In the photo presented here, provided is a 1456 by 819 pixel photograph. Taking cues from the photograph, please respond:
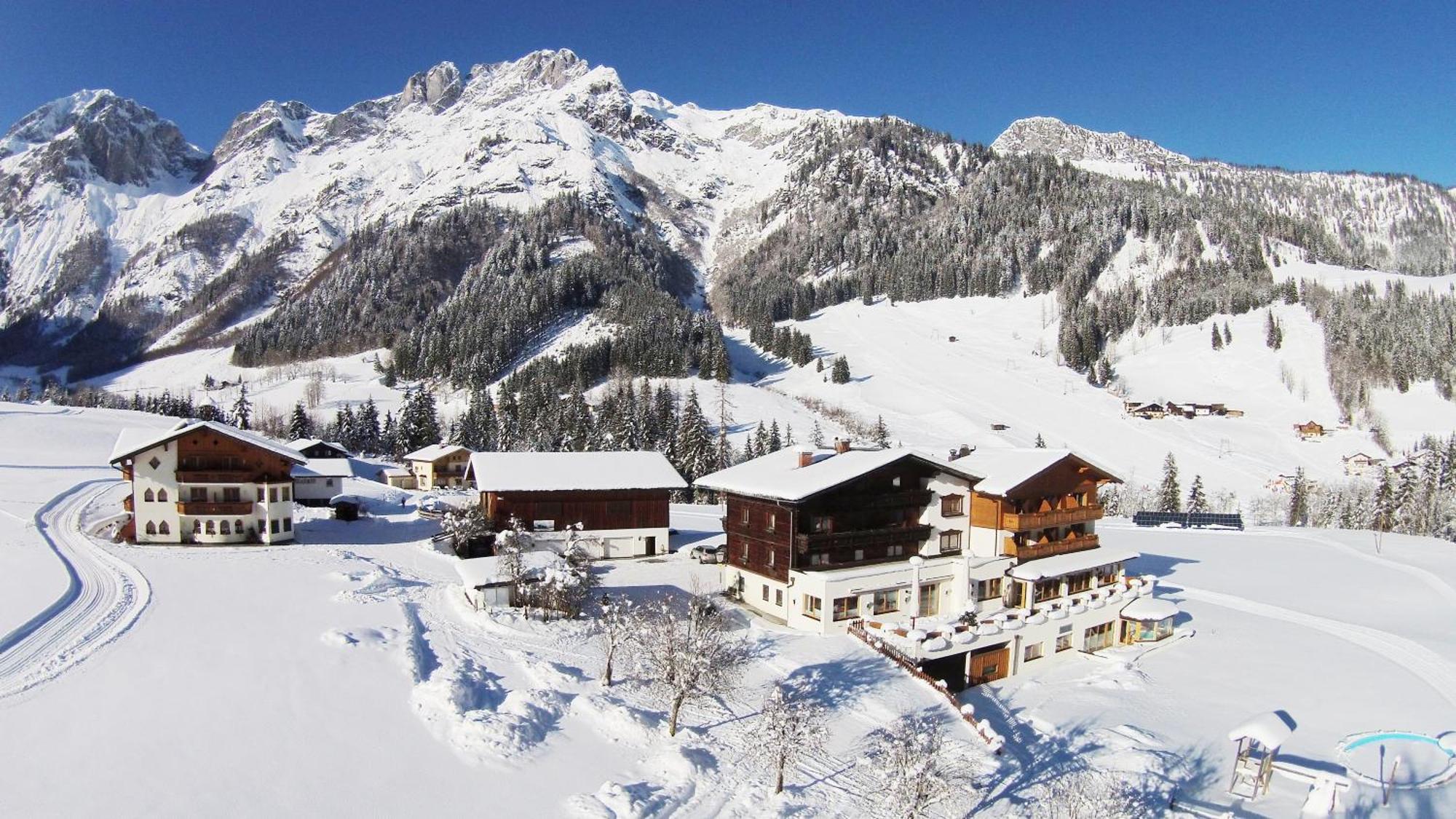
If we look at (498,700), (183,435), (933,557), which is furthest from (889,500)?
(183,435)

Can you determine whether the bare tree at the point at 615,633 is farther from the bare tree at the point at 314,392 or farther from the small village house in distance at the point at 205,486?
the bare tree at the point at 314,392

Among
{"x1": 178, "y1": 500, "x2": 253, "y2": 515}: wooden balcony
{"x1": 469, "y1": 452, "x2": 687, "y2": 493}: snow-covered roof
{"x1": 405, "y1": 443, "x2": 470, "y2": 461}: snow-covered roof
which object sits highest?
{"x1": 469, "y1": 452, "x2": 687, "y2": 493}: snow-covered roof

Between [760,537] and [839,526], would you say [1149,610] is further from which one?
[760,537]

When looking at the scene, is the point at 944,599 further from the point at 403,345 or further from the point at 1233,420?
the point at 403,345

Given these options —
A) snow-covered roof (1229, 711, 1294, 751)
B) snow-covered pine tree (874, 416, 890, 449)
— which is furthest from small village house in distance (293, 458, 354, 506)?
snow-covered pine tree (874, 416, 890, 449)

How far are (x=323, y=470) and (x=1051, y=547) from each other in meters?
54.8

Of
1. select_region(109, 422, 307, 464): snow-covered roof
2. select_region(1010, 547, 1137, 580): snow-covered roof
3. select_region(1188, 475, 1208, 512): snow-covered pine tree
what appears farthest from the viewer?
select_region(1188, 475, 1208, 512): snow-covered pine tree

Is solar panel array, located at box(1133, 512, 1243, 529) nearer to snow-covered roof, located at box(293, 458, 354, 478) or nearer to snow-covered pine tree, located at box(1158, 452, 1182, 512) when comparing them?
snow-covered pine tree, located at box(1158, 452, 1182, 512)

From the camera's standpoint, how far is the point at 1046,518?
4028 centimetres

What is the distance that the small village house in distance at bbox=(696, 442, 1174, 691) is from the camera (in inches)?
1321

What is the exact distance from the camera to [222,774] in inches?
699

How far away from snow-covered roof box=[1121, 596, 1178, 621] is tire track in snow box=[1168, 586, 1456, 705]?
26.9ft

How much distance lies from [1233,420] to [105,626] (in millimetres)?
160309

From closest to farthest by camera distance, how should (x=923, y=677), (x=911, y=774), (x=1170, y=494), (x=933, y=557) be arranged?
1. (x=911, y=774)
2. (x=923, y=677)
3. (x=933, y=557)
4. (x=1170, y=494)
